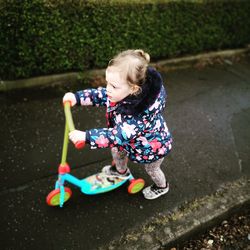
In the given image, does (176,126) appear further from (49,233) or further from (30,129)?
(49,233)

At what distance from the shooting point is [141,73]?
228 cm

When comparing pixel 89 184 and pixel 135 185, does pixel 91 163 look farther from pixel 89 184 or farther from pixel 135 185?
pixel 135 185

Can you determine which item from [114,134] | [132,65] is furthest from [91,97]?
[132,65]

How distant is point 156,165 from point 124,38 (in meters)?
2.71

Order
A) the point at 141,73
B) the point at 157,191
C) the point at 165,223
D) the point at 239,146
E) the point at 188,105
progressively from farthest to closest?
the point at 188,105
the point at 239,146
the point at 157,191
the point at 165,223
the point at 141,73

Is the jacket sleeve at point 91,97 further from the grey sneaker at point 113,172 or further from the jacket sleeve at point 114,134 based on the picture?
the grey sneaker at point 113,172

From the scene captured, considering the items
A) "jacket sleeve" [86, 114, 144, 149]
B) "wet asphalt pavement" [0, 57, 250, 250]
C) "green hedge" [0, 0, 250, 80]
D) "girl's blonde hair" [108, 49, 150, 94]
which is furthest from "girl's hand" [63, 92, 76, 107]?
"green hedge" [0, 0, 250, 80]

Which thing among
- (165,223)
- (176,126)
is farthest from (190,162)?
(165,223)

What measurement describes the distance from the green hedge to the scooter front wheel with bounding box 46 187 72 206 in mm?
2089

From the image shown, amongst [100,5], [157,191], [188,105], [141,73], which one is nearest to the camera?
[141,73]

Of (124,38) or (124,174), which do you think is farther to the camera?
(124,38)

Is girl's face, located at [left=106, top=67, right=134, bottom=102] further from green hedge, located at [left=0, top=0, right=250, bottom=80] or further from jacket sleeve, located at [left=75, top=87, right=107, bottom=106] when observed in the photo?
green hedge, located at [left=0, top=0, right=250, bottom=80]

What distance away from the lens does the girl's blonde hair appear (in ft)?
7.35

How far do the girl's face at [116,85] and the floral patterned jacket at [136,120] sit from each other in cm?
8
